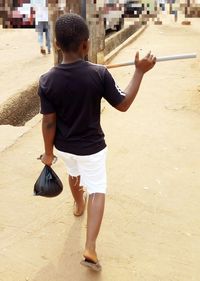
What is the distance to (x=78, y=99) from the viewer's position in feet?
7.99

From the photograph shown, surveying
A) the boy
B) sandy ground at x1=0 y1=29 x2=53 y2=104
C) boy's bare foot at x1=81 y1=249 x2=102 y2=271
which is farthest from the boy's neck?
sandy ground at x1=0 y1=29 x2=53 y2=104

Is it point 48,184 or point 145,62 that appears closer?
point 145,62

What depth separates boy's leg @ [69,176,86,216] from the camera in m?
3.02

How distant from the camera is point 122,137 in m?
5.09

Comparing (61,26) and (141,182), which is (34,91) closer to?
(141,182)

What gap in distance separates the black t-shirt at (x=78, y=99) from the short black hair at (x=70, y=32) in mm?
109

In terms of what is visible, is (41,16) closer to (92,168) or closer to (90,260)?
(92,168)

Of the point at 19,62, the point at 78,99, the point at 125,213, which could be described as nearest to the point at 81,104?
the point at 78,99

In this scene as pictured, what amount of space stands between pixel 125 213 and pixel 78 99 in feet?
4.32

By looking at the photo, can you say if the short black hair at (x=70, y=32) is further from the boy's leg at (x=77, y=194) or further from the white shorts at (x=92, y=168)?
the boy's leg at (x=77, y=194)

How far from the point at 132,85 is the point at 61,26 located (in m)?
0.52

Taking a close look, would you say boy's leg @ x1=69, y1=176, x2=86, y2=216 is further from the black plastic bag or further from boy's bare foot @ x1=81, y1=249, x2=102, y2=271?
boy's bare foot @ x1=81, y1=249, x2=102, y2=271

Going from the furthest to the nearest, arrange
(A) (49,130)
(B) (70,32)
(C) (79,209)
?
1. (C) (79,209)
2. (A) (49,130)
3. (B) (70,32)

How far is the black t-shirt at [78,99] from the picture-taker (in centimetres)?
239
